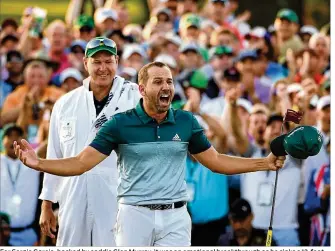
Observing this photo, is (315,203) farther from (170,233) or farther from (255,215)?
(170,233)

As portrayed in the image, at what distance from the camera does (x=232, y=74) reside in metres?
15.9

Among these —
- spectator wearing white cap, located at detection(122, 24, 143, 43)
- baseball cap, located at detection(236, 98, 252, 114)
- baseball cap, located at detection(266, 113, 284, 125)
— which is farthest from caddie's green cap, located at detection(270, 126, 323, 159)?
spectator wearing white cap, located at detection(122, 24, 143, 43)

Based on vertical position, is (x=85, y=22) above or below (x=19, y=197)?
above

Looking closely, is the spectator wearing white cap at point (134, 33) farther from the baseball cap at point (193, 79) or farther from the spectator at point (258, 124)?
the spectator at point (258, 124)

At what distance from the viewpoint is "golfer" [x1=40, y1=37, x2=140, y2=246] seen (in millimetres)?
10250

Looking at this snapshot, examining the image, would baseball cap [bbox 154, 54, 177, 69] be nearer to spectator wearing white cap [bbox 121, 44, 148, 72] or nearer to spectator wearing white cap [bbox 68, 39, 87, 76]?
spectator wearing white cap [bbox 121, 44, 148, 72]

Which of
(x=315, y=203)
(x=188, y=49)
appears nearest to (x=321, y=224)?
(x=315, y=203)

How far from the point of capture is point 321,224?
13812 millimetres

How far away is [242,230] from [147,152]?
14.2 ft

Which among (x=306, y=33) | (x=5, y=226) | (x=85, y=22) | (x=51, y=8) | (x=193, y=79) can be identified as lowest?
(x=5, y=226)

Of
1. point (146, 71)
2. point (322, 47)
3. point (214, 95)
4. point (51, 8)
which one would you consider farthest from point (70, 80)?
point (51, 8)

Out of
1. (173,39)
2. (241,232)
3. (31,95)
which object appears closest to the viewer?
(241,232)

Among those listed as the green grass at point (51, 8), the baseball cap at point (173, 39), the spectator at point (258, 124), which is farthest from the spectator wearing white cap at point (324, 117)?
the green grass at point (51, 8)

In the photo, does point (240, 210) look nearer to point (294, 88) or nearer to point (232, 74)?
point (294, 88)
